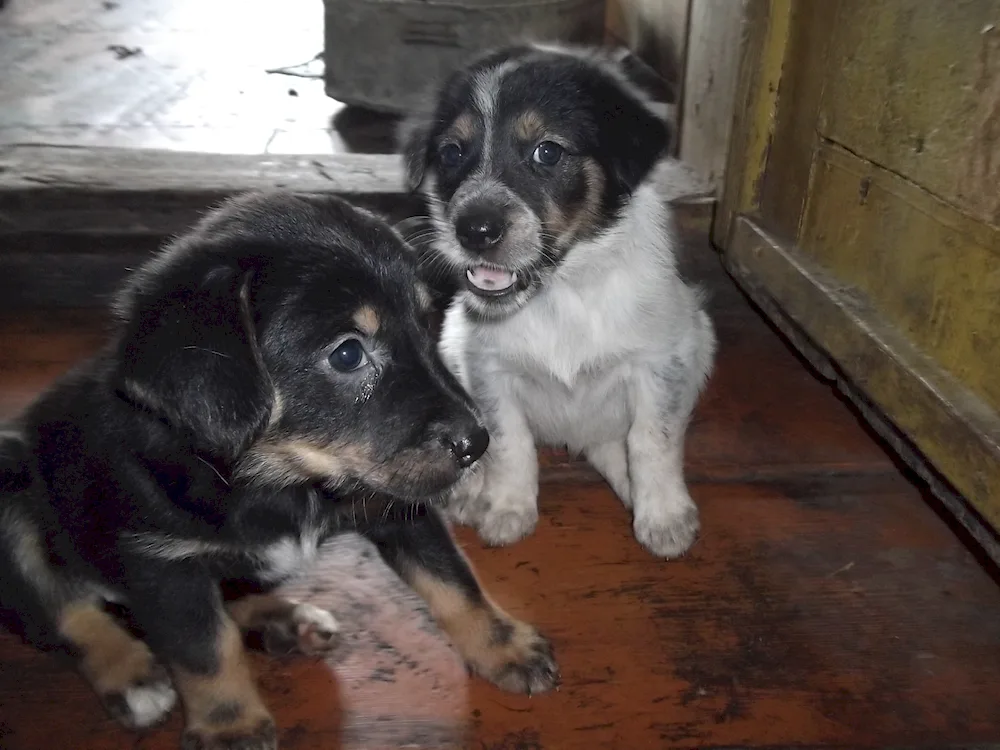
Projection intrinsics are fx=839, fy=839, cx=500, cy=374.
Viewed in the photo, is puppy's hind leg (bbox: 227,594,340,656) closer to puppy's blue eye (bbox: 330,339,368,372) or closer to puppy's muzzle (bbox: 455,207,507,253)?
puppy's blue eye (bbox: 330,339,368,372)

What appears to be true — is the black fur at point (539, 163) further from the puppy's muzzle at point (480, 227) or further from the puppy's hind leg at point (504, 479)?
the puppy's hind leg at point (504, 479)

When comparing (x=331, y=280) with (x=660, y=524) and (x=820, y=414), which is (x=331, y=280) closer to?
(x=660, y=524)

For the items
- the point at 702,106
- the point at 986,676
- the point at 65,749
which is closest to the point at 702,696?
the point at 986,676

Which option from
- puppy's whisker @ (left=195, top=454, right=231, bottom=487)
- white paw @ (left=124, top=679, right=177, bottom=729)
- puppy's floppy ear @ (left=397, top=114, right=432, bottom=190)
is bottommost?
white paw @ (left=124, top=679, right=177, bottom=729)

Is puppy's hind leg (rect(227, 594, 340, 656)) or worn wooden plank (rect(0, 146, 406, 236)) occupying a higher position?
worn wooden plank (rect(0, 146, 406, 236))

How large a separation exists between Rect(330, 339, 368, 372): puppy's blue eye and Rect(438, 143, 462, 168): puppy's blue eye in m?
0.76

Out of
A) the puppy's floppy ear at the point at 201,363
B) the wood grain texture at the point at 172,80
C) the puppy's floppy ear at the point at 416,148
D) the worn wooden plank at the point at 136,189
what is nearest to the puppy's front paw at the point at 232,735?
the puppy's floppy ear at the point at 201,363

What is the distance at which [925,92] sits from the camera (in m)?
1.78

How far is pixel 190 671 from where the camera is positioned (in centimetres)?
154

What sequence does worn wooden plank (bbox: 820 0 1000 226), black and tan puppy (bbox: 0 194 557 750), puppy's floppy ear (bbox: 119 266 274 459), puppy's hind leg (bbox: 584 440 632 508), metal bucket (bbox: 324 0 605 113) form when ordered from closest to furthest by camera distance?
puppy's floppy ear (bbox: 119 266 274 459)
black and tan puppy (bbox: 0 194 557 750)
worn wooden plank (bbox: 820 0 1000 226)
puppy's hind leg (bbox: 584 440 632 508)
metal bucket (bbox: 324 0 605 113)

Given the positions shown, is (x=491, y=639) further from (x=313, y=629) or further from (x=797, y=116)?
(x=797, y=116)

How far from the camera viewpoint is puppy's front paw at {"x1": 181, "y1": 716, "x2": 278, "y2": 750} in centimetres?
152

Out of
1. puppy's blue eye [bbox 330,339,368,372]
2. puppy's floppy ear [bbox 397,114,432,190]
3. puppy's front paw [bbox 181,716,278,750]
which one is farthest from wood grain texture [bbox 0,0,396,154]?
puppy's front paw [bbox 181,716,278,750]

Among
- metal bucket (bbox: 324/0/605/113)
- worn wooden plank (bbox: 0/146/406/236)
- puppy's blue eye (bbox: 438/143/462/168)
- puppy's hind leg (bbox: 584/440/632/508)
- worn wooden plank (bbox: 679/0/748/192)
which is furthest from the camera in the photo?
metal bucket (bbox: 324/0/605/113)
